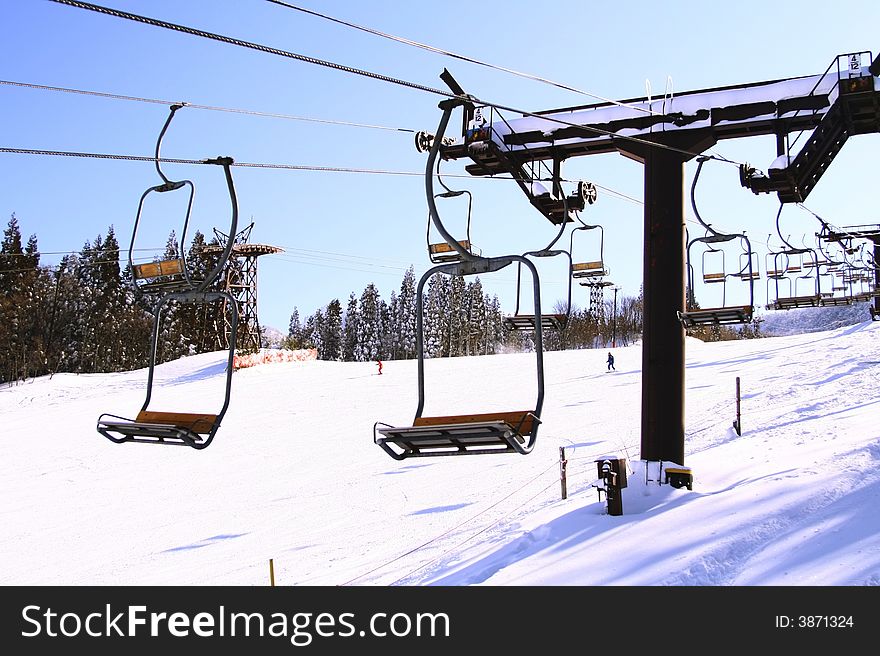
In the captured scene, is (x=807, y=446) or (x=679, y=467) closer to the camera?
(x=679, y=467)

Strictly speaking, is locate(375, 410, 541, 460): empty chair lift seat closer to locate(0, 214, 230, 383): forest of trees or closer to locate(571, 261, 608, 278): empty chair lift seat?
locate(571, 261, 608, 278): empty chair lift seat

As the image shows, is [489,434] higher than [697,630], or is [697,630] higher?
[489,434]

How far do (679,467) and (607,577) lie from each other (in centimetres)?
391

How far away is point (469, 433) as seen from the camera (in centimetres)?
504

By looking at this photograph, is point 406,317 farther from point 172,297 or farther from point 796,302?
point 172,297

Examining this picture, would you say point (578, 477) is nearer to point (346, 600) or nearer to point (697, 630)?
point (346, 600)

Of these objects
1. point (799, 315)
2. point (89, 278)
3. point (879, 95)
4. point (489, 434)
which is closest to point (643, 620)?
point (489, 434)

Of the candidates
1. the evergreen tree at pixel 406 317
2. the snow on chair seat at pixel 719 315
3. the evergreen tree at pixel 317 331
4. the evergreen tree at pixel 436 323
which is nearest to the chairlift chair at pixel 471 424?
the snow on chair seat at pixel 719 315

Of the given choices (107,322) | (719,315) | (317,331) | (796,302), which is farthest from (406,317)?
(719,315)

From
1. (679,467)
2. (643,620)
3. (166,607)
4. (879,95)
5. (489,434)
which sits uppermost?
(879,95)

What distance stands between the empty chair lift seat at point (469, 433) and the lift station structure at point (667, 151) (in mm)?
7207

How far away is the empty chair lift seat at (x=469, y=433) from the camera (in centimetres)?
500

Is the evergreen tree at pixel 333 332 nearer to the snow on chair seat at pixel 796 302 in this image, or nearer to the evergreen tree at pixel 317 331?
the evergreen tree at pixel 317 331

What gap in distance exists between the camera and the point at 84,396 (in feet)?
128
